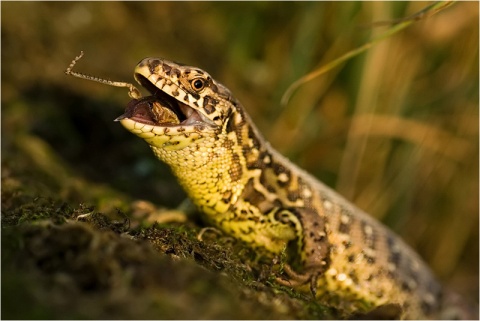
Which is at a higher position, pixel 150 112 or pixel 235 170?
pixel 150 112

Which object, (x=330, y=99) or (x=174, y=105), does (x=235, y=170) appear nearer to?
(x=174, y=105)

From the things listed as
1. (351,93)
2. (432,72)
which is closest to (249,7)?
(351,93)

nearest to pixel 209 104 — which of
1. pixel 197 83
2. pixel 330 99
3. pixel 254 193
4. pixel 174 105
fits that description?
pixel 197 83

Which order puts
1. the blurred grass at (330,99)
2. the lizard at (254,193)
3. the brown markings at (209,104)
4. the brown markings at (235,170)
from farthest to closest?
the blurred grass at (330,99) < the brown markings at (235,170) < the brown markings at (209,104) < the lizard at (254,193)

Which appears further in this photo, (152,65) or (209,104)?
(209,104)

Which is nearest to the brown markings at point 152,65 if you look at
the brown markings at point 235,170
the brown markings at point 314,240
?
the brown markings at point 235,170

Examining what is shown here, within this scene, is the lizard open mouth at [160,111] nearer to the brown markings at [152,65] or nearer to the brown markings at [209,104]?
the brown markings at [209,104]

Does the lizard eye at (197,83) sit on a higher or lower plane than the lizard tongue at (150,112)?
higher

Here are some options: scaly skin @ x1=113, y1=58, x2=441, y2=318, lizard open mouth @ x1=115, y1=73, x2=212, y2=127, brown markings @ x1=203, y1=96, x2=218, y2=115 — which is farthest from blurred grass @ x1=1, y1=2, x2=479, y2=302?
brown markings @ x1=203, y1=96, x2=218, y2=115
